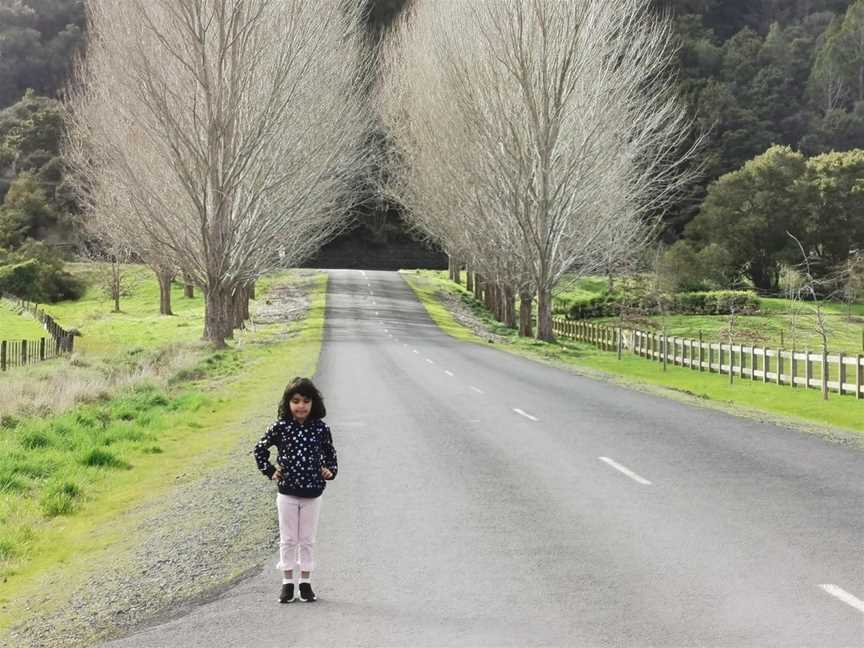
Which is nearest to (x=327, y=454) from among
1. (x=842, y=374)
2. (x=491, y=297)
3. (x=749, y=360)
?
(x=842, y=374)

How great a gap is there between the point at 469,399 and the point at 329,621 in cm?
1391

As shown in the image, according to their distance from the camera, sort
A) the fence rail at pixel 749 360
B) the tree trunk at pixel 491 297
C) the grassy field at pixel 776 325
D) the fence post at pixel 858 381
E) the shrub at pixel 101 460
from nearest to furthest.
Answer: the shrub at pixel 101 460 < the fence post at pixel 858 381 < the fence rail at pixel 749 360 < the grassy field at pixel 776 325 < the tree trunk at pixel 491 297

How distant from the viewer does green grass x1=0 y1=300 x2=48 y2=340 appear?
45.1 meters

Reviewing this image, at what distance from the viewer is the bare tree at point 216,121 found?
111 feet

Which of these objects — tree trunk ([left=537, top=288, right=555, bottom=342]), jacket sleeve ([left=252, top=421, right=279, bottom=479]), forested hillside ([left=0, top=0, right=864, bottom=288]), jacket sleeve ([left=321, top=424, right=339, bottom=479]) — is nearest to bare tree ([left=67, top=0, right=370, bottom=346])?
tree trunk ([left=537, top=288, right=555, bottom=342])

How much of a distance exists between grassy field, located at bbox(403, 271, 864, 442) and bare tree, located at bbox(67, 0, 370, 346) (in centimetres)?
1073

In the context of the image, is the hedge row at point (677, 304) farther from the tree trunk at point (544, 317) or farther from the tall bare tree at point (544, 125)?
the tall bare tree at point (544, 125)

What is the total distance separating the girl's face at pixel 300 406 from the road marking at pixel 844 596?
3.38m

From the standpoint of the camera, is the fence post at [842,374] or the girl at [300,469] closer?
the girl at [300,469]

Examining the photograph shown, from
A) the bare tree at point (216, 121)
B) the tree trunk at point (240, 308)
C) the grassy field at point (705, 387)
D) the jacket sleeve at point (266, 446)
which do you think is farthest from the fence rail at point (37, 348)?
the jacket sleeve at point (266, 446)

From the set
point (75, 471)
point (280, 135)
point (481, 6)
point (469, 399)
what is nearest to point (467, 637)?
point (75, 471)

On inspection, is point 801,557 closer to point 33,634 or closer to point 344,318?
point 33,634

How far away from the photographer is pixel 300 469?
6.60 meters

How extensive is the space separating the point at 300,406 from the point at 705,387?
23.3 meters
